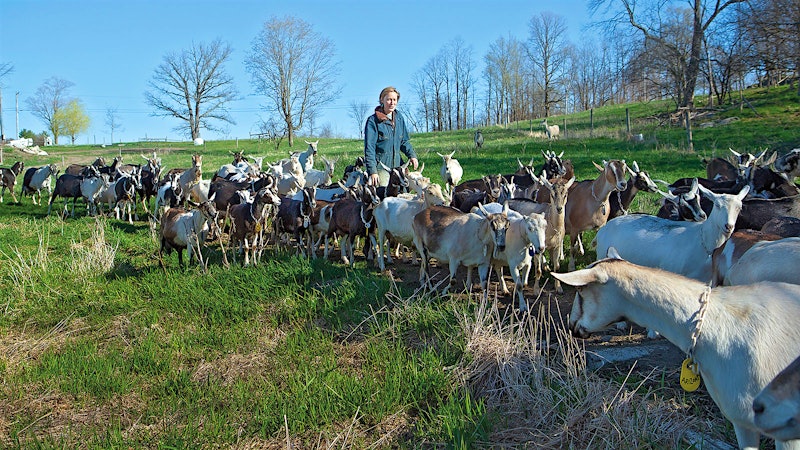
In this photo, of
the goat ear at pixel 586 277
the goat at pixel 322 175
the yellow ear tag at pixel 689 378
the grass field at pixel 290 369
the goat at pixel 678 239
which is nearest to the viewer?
the yellow ear tag at pixel 689 378

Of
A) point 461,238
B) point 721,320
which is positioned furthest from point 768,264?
point 461,238

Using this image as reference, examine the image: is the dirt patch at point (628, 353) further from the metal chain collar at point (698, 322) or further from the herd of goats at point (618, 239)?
the metal chain collar at point (698, 322)

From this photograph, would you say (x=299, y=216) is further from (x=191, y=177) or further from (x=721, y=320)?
(x=721, y=320)

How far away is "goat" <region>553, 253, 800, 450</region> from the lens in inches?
120

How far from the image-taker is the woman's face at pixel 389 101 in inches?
357

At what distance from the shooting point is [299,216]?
1019 centimetres

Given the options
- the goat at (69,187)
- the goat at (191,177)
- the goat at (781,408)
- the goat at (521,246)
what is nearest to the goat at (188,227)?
the goat at (521,246)

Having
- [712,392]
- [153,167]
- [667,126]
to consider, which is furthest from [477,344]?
[667,126]

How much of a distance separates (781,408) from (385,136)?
26.2ft

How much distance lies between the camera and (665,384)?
4730 mm

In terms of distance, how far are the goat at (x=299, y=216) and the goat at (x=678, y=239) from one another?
16.5 feet

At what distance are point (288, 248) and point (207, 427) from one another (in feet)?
22.2

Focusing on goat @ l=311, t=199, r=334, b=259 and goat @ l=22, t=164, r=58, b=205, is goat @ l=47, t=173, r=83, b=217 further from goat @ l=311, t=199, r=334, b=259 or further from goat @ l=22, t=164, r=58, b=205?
goat @ l=311, t=199, r=334, b=259

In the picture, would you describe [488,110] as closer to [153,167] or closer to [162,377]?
[153,167]
